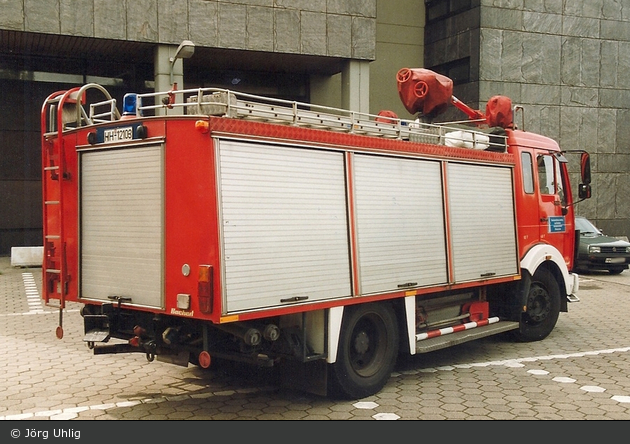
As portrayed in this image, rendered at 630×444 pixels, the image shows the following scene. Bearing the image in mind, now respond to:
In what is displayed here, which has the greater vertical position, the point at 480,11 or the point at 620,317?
the point at 480,11

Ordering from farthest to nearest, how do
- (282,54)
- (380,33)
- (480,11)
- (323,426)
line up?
1. (380,33)
2. (480,11)
3. (282,54)
4. (323,426)

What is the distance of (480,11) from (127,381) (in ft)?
74.7

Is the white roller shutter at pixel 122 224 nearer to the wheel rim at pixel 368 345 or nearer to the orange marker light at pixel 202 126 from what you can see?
the orange marker light at pixel 202 126

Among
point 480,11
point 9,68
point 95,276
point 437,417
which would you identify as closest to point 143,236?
point 95,276

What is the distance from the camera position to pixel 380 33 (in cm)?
2855

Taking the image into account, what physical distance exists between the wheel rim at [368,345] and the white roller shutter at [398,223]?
38cm

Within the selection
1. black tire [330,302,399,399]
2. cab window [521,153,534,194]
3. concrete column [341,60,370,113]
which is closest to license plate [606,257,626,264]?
concrete column [341,60,370,113]

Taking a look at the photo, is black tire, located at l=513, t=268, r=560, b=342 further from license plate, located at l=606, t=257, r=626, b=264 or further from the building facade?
the building facade

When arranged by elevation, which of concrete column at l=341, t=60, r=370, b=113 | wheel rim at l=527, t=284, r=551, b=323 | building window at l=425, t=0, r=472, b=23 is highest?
building window at l=425, t=0, r=472, b=23

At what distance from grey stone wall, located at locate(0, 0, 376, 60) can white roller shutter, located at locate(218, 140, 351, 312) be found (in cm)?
1555

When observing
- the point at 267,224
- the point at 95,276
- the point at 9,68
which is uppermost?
the point at 9,68

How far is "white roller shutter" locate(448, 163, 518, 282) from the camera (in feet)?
27.3

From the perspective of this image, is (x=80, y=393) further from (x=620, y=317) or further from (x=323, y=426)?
(x=620, y=317)

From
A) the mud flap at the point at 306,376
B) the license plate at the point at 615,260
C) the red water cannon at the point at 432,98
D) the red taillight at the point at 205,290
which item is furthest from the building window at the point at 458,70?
the red taillight at the point at 205,290
